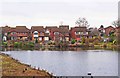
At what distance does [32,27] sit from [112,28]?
2547cm

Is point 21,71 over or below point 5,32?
below

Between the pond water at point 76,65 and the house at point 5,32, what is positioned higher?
the house at point 5,32

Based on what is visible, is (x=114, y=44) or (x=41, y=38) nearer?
(x=114, y=44)

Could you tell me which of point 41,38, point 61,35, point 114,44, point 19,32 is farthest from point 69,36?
point 114,44

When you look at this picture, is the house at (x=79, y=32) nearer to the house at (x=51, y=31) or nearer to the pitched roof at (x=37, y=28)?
the house at (x=51, y=31)

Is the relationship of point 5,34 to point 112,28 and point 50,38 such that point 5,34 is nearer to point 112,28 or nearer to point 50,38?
point 50,38

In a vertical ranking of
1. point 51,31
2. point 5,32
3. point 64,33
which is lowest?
point 64,33

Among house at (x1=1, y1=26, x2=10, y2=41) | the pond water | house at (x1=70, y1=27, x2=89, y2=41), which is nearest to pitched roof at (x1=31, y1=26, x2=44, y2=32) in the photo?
house at (x1=1, y1=26, x2=10, y2=41)

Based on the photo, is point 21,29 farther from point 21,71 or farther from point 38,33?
point 21,71

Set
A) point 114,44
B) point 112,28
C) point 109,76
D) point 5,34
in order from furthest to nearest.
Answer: point 112,28, point 5,34, point 114,44, point 109,76

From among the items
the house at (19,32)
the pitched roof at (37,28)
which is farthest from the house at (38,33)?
the house at (19,32)

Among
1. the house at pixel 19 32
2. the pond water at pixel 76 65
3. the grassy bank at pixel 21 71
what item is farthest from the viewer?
the house at pixel 19 32

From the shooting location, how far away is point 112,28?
93.3 metres

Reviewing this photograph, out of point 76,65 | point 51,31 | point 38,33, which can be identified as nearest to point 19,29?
point 38,33
